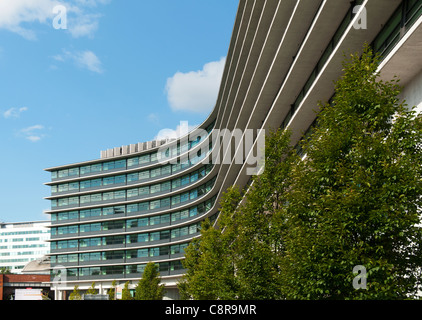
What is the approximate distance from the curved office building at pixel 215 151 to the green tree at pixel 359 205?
3.17m

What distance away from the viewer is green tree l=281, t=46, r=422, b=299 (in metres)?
12.0

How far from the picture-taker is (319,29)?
2397cm

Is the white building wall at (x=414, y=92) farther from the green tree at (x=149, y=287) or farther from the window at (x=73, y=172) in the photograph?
the window at (x=73, y=172)

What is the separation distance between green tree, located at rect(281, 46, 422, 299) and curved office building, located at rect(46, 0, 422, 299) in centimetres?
317

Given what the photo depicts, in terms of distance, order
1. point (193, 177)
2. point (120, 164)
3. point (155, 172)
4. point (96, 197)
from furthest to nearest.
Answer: point (96, 197)
point (120, 164)
point (155, 172)
point (193, 177)

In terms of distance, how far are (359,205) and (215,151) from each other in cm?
5573

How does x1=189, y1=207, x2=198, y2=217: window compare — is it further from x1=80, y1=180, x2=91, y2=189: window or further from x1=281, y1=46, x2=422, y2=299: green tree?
x1=281, y1=46, x2=422, y2=299: green tree

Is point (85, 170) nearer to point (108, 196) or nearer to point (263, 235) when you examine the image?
point (108, 196)

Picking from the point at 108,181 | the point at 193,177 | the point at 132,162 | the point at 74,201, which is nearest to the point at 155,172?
the point at 132,162

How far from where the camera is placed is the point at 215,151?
6775 centimetres
